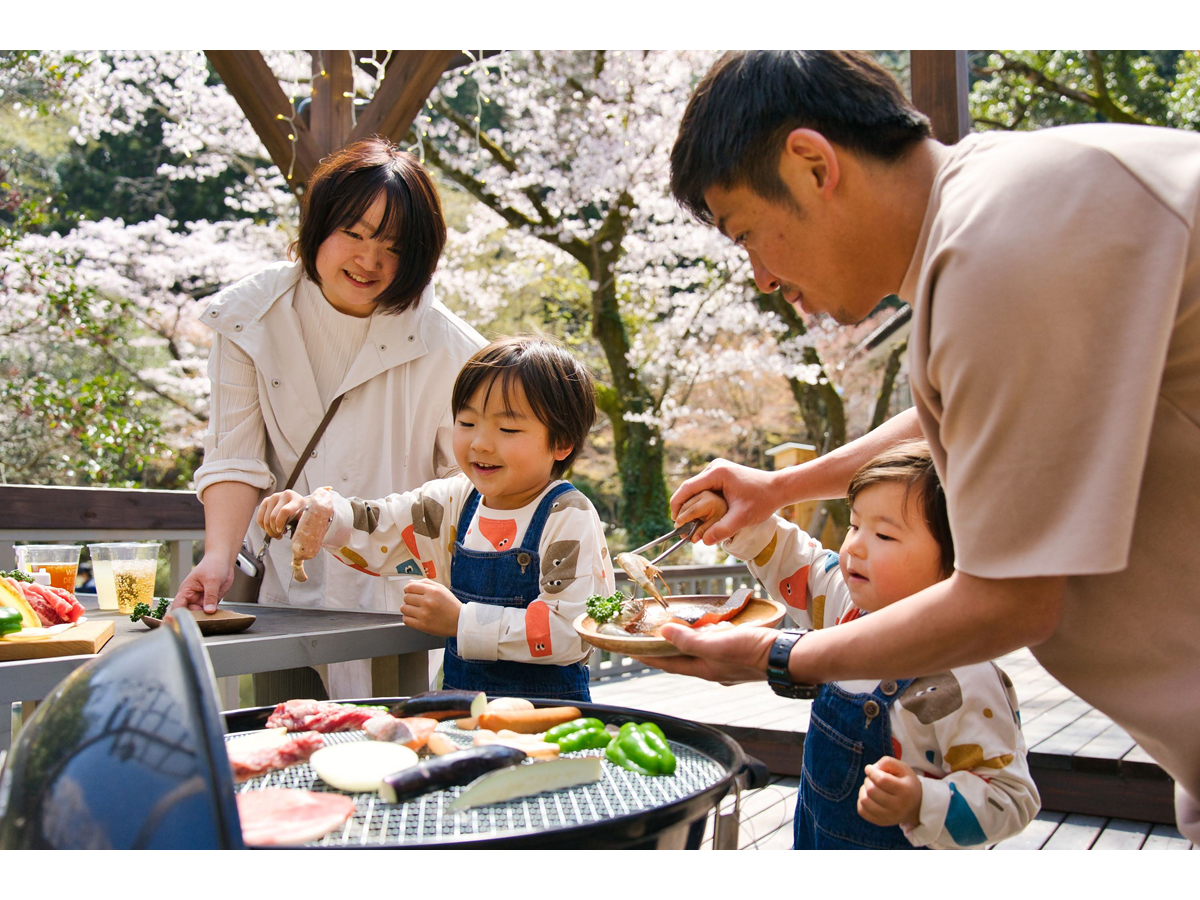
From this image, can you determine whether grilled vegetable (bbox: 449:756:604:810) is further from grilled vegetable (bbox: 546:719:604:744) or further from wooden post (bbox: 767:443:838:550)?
wooden post (bbox: 767:443:838:550)

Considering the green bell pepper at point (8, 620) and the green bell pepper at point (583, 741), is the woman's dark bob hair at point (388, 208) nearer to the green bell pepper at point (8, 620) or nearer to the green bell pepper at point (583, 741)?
the green bell pepper at point (8, 620)

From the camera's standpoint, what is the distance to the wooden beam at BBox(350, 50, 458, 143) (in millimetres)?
4414

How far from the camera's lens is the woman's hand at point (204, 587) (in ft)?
6.84

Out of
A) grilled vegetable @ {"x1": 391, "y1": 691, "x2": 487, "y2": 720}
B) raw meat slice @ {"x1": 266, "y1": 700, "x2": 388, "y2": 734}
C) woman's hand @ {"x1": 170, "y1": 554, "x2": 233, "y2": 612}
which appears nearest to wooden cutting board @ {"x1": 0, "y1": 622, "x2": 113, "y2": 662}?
woman's hand @ {"x1": 170, "y1": 554, "x2": 233, "y2": 612}

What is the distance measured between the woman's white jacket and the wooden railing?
3.99 feet

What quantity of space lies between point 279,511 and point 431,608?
456mm

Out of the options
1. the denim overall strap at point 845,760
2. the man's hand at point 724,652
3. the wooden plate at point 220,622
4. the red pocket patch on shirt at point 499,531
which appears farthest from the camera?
the red pocket patch on shirt at point 499,531

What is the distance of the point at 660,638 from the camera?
4.84ft

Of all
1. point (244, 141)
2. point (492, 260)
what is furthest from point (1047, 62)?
point (244, 141)

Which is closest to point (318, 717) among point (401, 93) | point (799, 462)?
point (401, 93)

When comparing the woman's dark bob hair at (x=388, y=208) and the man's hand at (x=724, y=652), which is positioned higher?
the woman's dark bob hair at (x=388, y=208)

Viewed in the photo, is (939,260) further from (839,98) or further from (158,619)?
(158,619)

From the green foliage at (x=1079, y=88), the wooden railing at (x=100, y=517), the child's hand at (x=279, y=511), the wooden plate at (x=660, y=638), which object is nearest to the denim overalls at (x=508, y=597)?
the wooden plate at (x=660, y=638)

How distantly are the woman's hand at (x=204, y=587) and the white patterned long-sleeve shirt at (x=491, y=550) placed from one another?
0.25 meters
